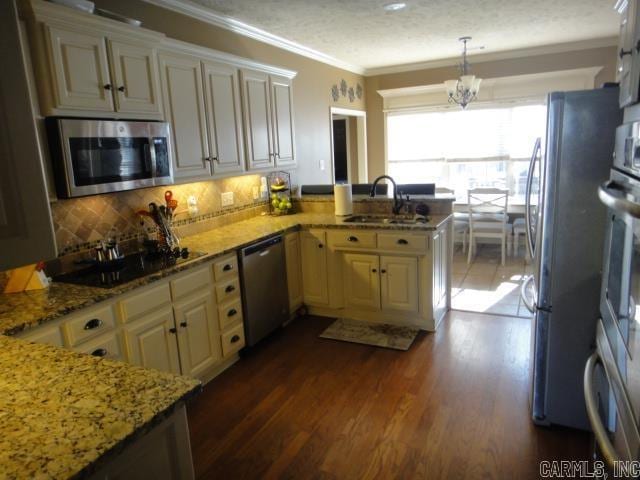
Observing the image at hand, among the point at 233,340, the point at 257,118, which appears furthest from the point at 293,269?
the point at 257,118

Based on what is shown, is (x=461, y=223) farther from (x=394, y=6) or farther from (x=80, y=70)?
(x=80, y=70)

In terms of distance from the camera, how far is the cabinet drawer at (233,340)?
9.80ft

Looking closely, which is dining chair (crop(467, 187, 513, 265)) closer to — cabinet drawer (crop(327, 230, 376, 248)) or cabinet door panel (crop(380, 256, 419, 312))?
cabinet door panel (crop(380, 256, 419, 312))

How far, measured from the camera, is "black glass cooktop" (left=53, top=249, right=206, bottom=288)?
232cm

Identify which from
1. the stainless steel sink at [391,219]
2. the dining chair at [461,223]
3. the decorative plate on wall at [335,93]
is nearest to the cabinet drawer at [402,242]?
the stainless steel sink at [391,219]

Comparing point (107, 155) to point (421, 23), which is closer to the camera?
point (107, 155)

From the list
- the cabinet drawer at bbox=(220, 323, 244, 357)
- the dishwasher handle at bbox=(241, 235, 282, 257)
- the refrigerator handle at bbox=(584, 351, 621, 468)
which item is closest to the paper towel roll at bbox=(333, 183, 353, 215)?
the dishwasher handle at bbox=(241, 235, 282, 257)

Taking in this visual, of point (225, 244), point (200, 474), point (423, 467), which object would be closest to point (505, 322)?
point (423, 467)

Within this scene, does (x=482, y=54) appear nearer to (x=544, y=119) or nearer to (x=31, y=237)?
(x=544, y=119)

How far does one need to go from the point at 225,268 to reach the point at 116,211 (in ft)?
2.57

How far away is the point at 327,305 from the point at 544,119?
2.32 m

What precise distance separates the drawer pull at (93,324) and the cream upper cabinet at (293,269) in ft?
5.64

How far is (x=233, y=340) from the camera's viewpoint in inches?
121

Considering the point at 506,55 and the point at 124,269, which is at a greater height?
the point at 506,55
